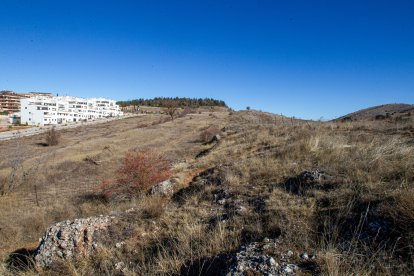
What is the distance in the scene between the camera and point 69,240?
14.2 feet

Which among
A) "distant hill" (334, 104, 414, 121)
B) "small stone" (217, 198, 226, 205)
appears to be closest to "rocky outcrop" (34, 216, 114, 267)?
"small stone" (217, 198, 226, 205)

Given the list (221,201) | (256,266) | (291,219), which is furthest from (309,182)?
(256,266)

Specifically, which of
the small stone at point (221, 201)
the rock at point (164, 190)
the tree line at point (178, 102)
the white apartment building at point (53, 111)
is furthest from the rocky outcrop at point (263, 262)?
the tree line at point (178, 102)

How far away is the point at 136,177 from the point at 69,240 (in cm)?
831

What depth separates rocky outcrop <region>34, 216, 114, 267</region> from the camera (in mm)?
4121

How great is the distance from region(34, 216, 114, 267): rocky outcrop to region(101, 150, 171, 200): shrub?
6.67m

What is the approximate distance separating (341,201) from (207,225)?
215 centimetres

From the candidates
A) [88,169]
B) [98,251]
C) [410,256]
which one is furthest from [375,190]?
[88,169]

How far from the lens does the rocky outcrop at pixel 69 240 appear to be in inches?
162

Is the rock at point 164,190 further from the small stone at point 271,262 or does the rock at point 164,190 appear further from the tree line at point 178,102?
the tree line at point 178,102

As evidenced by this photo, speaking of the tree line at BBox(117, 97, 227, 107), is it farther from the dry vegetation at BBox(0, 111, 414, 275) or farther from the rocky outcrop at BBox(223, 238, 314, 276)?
the rocky outcrop at BBox(223, 238, 314, 276)

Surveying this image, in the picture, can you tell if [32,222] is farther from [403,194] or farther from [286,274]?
[403,194]

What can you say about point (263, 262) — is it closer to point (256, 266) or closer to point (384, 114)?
point (256, 266)

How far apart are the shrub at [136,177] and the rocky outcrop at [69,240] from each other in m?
6.67
